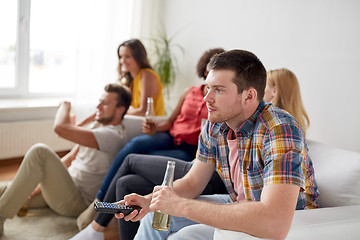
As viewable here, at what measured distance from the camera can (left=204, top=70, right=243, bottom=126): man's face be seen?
1.48 m

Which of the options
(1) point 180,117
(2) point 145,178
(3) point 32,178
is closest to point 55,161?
(3) point 32,178

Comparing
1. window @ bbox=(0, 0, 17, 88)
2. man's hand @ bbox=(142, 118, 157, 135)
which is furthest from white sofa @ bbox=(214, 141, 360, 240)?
window @ bbox=(0, 0, 17, 88)

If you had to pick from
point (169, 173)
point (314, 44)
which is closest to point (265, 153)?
point (169, 173)

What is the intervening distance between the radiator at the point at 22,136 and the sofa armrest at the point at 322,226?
2839 millimetres

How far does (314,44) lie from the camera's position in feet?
9.33

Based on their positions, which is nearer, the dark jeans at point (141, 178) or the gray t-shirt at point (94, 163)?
the dark jeans at point (141, 178)

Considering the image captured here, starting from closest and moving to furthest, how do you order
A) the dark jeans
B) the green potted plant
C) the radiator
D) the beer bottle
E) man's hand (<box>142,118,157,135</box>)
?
the beer bottle → the dark jeans → man's hand (<box>142,118,157,135</box>) → the radiator → the green potted plant

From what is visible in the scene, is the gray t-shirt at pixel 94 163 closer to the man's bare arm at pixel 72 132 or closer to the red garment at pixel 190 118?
the man's bare arm at pixel 72 132

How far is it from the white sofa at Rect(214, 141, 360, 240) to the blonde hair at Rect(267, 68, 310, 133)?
20 cm

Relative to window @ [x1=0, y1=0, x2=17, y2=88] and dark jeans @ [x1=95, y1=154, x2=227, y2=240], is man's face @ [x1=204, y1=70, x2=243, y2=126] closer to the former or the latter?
dark jeans @ [x1=95, y1=154, x2=227, y2=240]

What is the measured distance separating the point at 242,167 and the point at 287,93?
2.81 feet

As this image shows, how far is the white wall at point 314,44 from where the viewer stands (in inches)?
102

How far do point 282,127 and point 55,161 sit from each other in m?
1.50

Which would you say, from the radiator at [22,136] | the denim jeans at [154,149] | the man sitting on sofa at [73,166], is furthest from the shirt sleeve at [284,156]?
the radiator at [22,136]
